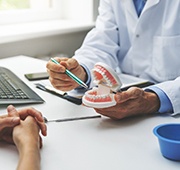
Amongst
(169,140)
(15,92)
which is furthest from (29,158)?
(15,92)

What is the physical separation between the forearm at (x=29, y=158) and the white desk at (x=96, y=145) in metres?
0.03

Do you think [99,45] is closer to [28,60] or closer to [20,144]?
[28,60]

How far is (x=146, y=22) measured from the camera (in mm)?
1376

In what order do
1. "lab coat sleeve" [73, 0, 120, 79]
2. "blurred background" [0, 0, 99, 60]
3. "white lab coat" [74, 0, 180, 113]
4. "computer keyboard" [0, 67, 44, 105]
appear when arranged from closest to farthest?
"computer keyboard" [0, 67, 44, 105] → "white lab coat" [74, 0, 180, 113] → "lab coat sleeve" [73, 0, 120, 79] → "blurred background" [0, 0, 99, 60]

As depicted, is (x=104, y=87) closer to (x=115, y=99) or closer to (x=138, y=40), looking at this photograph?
(x=115, y=99)

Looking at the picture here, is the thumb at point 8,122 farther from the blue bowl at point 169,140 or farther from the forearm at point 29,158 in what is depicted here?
the blue bowl at point 169,140

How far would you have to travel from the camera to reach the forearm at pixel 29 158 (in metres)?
0.68

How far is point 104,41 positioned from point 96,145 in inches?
28.4

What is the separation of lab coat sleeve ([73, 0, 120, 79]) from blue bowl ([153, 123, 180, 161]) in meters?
0.64

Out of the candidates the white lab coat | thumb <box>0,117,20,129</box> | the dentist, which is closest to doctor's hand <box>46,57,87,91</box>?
the dentist

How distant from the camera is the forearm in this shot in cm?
68

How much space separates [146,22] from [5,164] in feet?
2.71

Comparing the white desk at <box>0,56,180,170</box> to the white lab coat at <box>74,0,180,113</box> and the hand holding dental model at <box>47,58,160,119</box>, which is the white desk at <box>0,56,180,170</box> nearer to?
the hand holding dental model at <box>47,58,160,119</box>

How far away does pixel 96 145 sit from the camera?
0.83 meters
